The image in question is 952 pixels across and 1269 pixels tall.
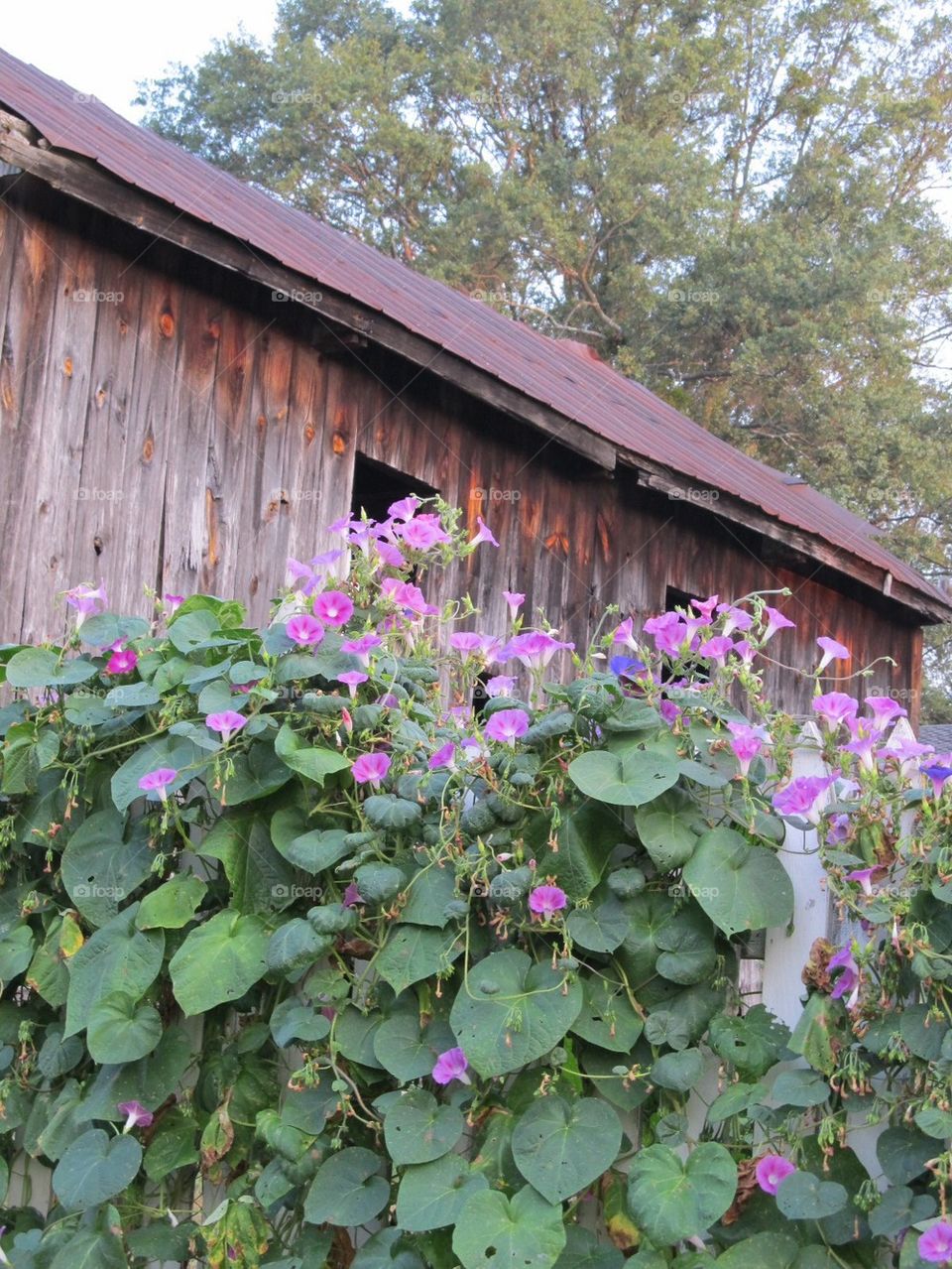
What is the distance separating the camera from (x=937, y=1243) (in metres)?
1.96

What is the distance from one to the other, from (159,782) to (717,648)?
45.2 inches

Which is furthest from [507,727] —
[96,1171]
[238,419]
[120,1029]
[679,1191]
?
[238,419]

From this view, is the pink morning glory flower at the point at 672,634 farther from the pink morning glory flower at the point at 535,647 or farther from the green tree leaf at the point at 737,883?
the green tree leaf at the point at 737,883

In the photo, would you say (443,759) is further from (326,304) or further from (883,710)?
(326,304)

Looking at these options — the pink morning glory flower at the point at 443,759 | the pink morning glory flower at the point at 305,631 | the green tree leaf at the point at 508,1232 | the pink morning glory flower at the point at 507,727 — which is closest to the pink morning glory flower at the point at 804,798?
the pink morning glory flower at the point at 507,727

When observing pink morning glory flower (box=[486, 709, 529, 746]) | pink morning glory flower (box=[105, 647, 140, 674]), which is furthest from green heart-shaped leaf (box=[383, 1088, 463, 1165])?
pink morning glory flower (box=[105, 647, 140, 674])

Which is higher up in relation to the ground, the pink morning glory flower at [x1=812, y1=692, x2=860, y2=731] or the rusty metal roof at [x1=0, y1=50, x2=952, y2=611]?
the rusty metal roof at [x1=0, y1=50, x2=952, y2=611]

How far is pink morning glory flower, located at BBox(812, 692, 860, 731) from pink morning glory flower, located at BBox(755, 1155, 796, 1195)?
2.37 ft

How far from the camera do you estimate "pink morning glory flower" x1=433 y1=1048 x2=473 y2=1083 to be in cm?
248

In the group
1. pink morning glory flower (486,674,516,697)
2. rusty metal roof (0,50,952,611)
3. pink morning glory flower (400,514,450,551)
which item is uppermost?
rusty metal roof (0,50,952,611)

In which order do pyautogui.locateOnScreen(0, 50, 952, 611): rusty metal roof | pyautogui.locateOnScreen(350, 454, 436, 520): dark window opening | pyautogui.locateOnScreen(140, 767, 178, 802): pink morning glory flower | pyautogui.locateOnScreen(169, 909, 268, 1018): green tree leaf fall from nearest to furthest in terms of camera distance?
pyautogui.locateOnScreen(169, 909, 268, 1018): green tree leaf, pyautogui.locateOnScreen(140, 767, 178, 802): pink morning glory flower, pyautogui.locateOnScreen(0, 50, 952, 611): rusty metal roof, pyautogui.locateOnScreen(350, 454, 436, 520): dark window opening

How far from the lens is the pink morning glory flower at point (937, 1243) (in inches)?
76.7

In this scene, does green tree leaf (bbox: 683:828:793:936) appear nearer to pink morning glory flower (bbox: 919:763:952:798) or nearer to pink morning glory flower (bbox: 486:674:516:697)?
pink morning glory flower (bbox: 919:763:952:798)


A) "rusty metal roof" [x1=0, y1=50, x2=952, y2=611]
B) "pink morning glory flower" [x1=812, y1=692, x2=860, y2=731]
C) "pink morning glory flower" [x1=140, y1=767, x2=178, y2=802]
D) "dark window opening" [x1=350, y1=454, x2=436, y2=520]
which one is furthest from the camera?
"dark window opening" [x1=350, y1=454, x2=436, y2=520]
